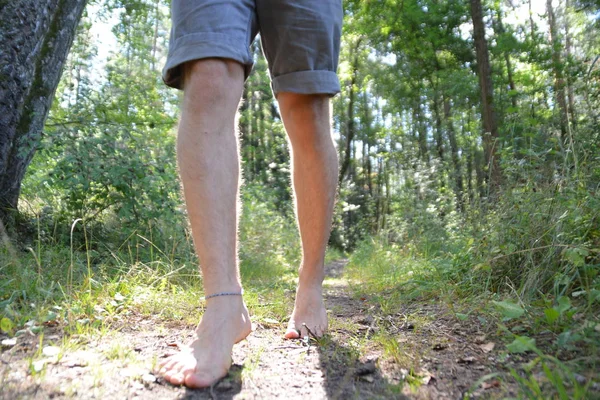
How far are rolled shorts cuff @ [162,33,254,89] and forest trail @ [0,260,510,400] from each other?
2.83ft

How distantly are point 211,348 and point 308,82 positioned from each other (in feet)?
3.45

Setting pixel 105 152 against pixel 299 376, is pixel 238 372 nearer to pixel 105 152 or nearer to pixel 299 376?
pixel 299 376

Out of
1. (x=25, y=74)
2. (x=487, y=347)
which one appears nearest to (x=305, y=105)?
(x=487, y=347)

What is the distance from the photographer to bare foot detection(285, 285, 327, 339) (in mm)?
1655

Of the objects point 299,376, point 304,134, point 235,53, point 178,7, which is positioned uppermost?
point 178,7

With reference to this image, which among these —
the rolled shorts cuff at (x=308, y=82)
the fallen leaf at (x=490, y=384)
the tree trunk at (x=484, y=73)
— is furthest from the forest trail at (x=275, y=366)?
the tree trunk at (x=484, y=73)

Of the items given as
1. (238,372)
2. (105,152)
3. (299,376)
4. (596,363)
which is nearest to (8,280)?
(238,372)

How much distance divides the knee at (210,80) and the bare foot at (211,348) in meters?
0.61

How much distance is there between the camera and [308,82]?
5.84ft

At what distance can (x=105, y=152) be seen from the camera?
138 inches

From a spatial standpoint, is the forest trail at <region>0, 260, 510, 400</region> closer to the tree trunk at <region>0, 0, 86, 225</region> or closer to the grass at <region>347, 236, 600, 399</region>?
the grass at <region>347, 236, 600, 399</region>

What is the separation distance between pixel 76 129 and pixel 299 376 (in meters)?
3.12

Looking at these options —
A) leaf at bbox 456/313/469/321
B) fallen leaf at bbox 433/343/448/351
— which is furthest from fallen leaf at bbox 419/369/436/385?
leaf at bbox 456/313/469/321

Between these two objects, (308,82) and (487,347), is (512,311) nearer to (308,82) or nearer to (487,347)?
(487,347)
